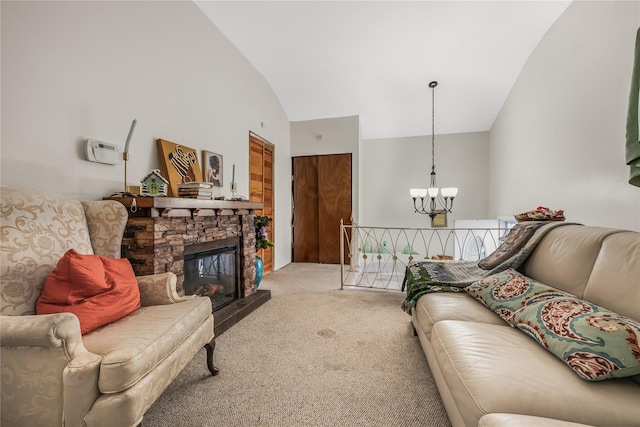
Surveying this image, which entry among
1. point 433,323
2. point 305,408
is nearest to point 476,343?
point 433,323

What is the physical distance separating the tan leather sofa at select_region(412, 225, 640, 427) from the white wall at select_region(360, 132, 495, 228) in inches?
150

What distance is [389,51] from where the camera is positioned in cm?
358

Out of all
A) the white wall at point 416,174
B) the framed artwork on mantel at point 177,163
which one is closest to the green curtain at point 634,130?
the framed artwork on mantel at point 177,163

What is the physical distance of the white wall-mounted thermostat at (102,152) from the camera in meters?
1.84

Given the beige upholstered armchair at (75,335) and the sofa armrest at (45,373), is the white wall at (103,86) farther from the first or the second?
the sofa armrest at (45,373)

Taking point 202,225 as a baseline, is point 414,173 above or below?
above

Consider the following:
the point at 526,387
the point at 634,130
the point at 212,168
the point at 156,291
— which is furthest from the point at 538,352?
the point at 212,168

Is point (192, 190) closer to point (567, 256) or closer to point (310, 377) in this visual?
point (310, 377)

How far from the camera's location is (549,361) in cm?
105

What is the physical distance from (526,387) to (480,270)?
1.48 meters

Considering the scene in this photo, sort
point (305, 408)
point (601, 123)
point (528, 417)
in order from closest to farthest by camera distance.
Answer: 1. point (528, 417)
2. point (305, 408)
3. point (601, 123)

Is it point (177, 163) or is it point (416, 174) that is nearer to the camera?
point (177, 163)

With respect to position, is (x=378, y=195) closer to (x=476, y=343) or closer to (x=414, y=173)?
(x=414, y=173)

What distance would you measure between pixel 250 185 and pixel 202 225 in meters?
1.63
